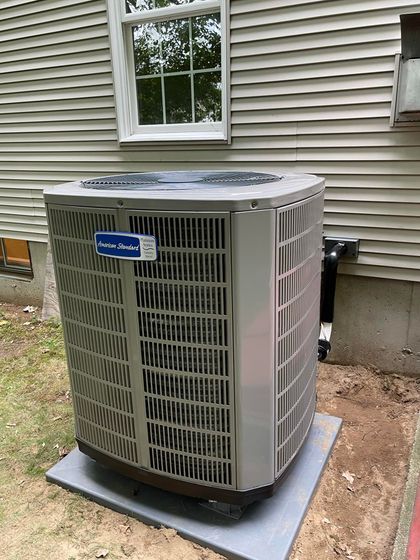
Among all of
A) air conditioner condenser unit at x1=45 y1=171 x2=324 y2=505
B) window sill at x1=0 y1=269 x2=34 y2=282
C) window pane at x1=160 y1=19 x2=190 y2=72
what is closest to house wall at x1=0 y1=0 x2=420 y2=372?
window pane at x1=160 y1=19 x2=190 y2=72

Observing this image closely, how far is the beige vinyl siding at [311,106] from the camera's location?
2.46 meters

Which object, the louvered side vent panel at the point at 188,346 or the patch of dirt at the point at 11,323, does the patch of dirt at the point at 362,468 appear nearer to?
the louvered side vent panel at the point at 188,346

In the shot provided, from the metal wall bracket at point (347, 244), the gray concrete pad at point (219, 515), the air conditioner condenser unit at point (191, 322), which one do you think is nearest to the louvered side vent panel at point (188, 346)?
the air conditioner condenser unit at point (191, 322)

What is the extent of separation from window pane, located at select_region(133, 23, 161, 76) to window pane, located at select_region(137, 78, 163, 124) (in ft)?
0.23

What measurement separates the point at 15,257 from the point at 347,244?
3399mm

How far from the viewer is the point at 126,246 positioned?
1396mm

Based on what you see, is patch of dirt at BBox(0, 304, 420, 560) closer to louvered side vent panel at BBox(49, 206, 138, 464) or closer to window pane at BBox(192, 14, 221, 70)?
louvered side vent panel at BBox(49, 206, 138, 464)

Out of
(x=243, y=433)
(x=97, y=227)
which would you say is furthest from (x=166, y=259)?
(x=243, y=433)

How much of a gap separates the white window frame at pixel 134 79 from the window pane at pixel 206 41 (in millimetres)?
54

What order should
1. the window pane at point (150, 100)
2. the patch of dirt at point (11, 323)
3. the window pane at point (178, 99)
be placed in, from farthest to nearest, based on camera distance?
the patch of dirt at point (11, 323), the window pane at point (150, 100), the window pane at point (178, 99)

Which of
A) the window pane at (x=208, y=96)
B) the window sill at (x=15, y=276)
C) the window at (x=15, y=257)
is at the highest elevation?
the window pane at (x=208, y=96)

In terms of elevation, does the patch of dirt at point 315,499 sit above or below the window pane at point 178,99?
below

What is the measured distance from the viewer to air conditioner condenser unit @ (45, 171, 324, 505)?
1.33 meters

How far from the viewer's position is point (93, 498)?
1803 mm
